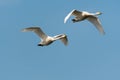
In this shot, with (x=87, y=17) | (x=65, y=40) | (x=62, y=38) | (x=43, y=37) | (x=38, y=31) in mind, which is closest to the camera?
(x=87, y=17)

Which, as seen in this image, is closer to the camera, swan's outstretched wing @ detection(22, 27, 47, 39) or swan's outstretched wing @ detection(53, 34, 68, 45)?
swan's outstretched wing @ detection(22, 27, 47, 39)

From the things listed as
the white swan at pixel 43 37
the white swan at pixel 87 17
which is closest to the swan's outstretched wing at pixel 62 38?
the white swan at pixel 43 37

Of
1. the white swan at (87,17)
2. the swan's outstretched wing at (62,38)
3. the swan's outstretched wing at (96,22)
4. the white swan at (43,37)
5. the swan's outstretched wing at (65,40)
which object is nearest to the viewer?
the white swan at (87,17)

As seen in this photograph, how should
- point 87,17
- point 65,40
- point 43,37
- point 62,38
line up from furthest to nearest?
point 65,40 → point 62,38 → point 43,37 → point 87,17

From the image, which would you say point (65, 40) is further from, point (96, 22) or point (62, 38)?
point (96, 22)

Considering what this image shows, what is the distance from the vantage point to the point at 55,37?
66.8 m

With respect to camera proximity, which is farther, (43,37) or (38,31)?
(38,31)

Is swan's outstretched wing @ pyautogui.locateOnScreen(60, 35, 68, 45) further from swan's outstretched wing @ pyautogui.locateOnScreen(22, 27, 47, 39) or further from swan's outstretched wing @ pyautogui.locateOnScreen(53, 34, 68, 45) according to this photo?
swan's outstretched wing @ pyautogui.locateOnScreen(22, 27, 47, 39)

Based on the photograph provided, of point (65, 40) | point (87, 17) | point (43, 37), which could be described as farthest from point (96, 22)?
point (43, 37)

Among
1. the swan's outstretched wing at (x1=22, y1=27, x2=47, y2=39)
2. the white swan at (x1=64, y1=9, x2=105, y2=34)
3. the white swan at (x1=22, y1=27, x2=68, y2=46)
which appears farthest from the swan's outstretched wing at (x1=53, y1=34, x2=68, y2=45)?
the white swan at (x1=64, y1=9, x2=105, y2=34)

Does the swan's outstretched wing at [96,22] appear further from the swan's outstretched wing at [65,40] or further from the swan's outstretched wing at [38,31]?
the swan's outstretched wing at [38,31]

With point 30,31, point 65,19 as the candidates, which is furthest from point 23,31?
point 65,19

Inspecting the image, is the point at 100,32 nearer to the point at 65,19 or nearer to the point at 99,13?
the point at 99,13

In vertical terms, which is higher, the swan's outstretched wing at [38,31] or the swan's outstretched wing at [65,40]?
the swan's outstretched wing at [38,31]
